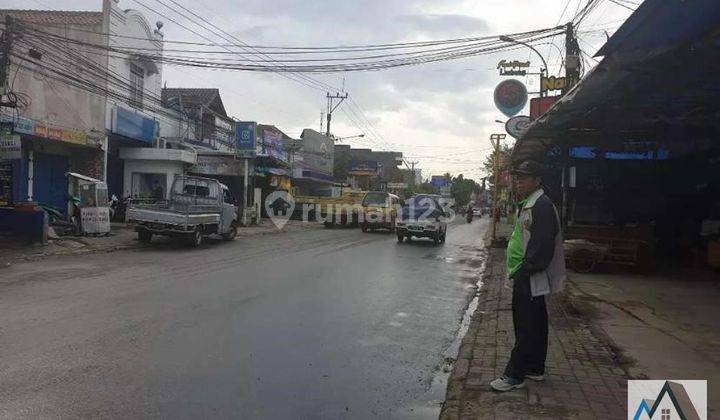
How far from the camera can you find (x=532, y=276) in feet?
16.6

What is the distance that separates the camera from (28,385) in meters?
4.99

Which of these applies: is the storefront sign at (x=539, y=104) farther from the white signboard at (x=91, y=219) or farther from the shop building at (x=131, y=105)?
the shop building at (x=131, y=105)

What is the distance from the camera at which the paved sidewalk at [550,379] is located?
454 cm

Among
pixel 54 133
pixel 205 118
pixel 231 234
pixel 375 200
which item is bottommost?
pixel 231 234

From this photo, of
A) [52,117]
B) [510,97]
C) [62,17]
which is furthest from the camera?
[62,17]

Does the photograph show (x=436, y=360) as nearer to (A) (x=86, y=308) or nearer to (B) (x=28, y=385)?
(B) (x=28, y=385)

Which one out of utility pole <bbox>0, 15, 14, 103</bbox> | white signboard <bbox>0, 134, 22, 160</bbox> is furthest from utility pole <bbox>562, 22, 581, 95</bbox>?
white signboard <bbox>0, 134, 22, 160</bbox>

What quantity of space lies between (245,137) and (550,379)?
26.0m

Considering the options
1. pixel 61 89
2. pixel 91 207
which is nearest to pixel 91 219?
pixel 91 207

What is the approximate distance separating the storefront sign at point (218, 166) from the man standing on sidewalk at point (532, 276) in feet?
86.8

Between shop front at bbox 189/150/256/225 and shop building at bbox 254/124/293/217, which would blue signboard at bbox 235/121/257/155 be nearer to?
shop front at bbox 189/150/256/225

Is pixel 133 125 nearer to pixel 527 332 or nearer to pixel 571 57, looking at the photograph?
pixel 571 57

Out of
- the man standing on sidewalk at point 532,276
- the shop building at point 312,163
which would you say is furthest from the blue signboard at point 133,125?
the man standing on sidewalk at point 532,276

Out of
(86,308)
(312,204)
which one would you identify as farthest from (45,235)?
(312,204)
